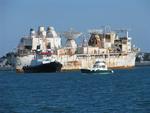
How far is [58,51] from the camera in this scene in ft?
420

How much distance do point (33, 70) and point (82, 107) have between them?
2847 inches

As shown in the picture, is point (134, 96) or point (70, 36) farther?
point (70, 36)

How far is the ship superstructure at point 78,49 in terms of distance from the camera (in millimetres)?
126806

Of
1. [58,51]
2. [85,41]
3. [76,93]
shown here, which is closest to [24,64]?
[58,51]

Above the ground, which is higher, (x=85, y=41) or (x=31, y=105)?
(x=85, y=41)

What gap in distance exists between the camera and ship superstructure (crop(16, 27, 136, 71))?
12681 cm

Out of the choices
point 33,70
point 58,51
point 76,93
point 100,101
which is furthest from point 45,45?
point 100,101

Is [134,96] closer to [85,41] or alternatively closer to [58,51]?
[58,51]

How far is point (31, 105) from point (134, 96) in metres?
8.30

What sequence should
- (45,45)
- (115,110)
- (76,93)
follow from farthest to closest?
(45,45), (76,93), (115,110)

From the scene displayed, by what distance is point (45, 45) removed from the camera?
135 m

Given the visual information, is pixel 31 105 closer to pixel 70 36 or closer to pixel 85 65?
pixel 85 65

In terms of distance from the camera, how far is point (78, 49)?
13550cm

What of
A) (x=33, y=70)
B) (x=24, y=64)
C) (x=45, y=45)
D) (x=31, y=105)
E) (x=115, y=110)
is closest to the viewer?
(x=115, y=110)
